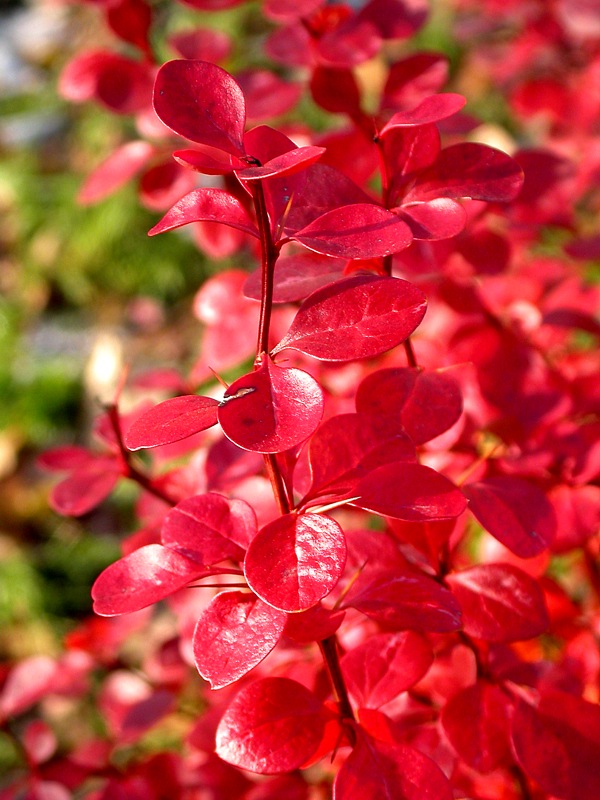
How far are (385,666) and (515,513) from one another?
0.12 meters

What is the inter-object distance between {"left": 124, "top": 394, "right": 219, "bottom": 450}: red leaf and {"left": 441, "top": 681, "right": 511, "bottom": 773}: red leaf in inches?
10.0

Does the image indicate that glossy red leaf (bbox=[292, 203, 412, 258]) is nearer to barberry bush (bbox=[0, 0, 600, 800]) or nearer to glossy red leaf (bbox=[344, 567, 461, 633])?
barberry bush (bbox=[0, 0, 600, 800])

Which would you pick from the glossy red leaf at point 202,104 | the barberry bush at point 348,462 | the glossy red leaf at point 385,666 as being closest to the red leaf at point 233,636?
the barberry bush at point 348,462

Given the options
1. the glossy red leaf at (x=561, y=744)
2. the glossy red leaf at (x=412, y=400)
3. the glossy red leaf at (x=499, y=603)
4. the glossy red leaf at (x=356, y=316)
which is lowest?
the glossy red leaf at (x=561, y=744)

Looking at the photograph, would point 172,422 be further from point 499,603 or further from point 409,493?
point 499,603

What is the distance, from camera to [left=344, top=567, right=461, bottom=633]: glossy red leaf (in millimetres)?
429

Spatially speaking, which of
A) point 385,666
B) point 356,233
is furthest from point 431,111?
point 385,666

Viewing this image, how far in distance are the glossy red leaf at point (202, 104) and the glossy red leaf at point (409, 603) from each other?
239 millimetres

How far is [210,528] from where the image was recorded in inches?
18.0

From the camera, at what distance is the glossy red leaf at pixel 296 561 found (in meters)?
0.37

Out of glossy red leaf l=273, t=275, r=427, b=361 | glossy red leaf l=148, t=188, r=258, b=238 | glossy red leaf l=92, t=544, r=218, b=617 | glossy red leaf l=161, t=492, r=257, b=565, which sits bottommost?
glossy red leaf l=92, t=544, r=218, b=617

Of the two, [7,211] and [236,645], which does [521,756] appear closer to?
[236,645]

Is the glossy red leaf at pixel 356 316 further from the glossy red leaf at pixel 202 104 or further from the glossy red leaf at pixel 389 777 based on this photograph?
the glossy red leaf at pixel 389 777

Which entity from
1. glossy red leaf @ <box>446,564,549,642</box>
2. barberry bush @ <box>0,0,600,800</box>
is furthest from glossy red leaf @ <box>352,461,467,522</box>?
glossy red leaf @ <box>446,564,549,642</box>
